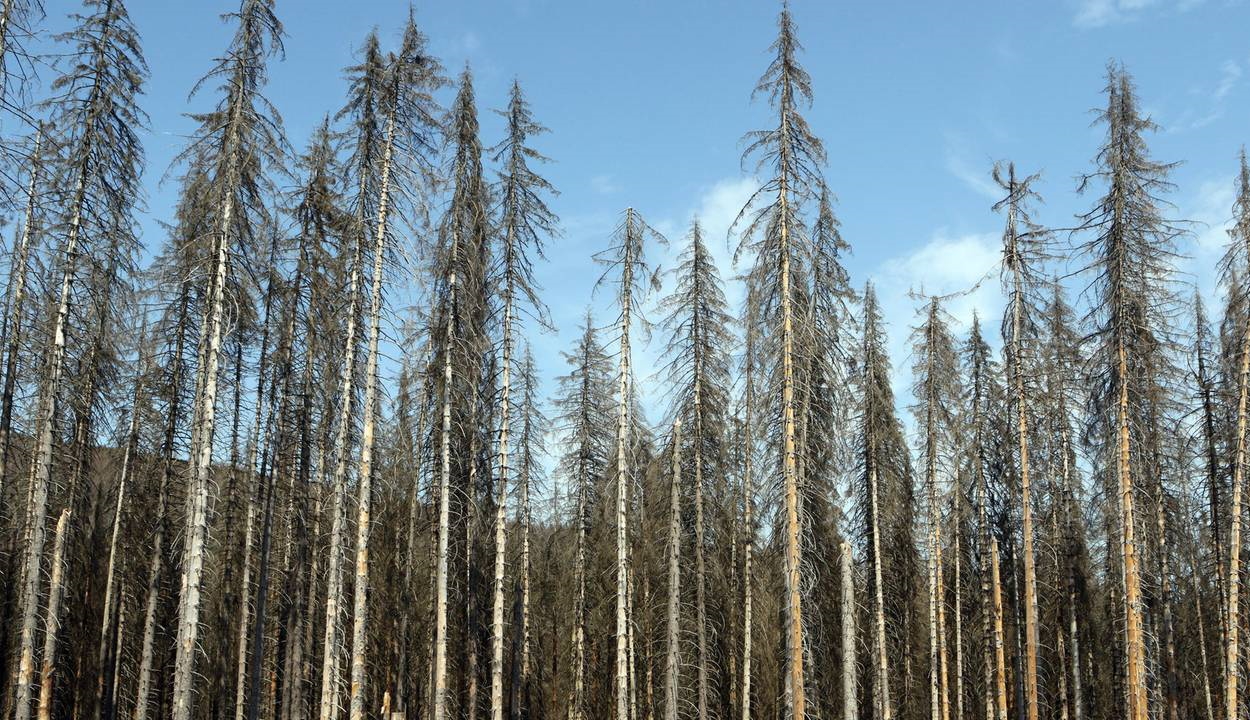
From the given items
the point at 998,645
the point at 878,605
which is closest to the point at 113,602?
the point at 878,605

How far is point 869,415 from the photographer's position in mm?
27125

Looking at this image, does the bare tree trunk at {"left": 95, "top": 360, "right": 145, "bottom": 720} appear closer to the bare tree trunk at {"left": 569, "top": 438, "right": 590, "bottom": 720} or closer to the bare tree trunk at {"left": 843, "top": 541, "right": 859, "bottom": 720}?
the bare tree trunk at {"left": 569, "top": 438, "right": 590, "bottom": 720}

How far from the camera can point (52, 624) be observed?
1708 centimetres

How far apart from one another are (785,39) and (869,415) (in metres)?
11.9

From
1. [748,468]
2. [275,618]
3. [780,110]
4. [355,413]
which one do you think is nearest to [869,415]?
[748,468]

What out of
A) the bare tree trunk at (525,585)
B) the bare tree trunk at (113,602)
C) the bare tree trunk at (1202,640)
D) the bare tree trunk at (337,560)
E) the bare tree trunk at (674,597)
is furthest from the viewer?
the bare tree trunk at (1202,640)

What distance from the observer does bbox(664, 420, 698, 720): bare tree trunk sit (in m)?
21.3

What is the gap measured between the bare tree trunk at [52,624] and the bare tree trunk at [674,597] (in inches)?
494

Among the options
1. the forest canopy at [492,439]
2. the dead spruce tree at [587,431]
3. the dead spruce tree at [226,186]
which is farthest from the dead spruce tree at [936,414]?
the dead spruce tree at [226,186]

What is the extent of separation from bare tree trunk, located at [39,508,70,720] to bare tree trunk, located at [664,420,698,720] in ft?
41.1

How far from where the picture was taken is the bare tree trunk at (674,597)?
21.3 m

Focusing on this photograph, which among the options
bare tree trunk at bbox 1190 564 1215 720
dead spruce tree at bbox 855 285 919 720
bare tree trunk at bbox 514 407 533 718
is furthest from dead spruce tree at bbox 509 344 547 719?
bare tree trunk at bbox 1190 564 1215 720

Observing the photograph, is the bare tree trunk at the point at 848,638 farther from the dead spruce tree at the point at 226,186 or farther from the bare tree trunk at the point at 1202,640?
the bare tree trunk at the point at 1202,640

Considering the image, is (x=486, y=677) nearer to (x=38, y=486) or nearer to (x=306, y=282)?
(x=306, y=282)
